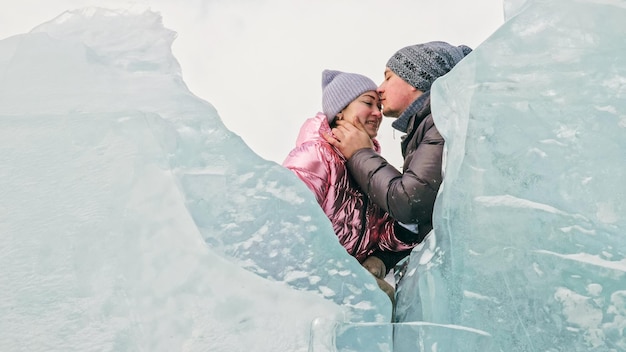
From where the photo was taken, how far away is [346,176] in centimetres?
189

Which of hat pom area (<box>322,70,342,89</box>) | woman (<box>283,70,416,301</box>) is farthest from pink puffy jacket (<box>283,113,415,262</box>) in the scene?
hat pom area (<box>322,70,342,89</box>)

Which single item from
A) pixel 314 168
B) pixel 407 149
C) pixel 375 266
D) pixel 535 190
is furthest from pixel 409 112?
pixel 535 190

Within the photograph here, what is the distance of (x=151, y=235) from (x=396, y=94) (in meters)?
1.03

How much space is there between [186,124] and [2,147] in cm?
42

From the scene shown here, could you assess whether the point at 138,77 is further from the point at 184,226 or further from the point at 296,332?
the point at 296,332

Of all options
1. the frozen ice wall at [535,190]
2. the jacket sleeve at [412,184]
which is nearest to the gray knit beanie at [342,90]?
the jacket sleeve at [412,184]

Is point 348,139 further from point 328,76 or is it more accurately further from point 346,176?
point 328,76

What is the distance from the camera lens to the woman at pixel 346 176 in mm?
1854

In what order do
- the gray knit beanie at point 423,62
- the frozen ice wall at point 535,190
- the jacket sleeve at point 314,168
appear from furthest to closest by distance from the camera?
the gray knit beanie at point 423,62
the jacket sleeve at point 314,168
the frozen ice wall at point 535,190

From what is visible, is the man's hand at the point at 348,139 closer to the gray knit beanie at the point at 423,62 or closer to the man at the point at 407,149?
the man at the point at 407,149

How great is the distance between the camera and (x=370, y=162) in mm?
1749

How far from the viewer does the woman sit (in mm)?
1854

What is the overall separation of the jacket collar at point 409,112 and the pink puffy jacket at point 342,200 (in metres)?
0.20

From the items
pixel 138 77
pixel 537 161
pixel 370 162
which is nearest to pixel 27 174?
pixel 138 77
